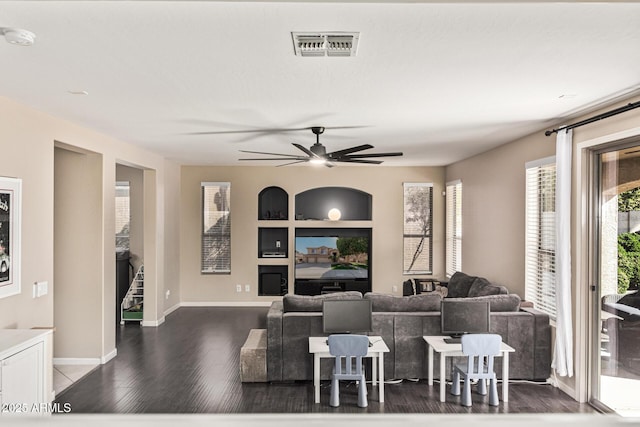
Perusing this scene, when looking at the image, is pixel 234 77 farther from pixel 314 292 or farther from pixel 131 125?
pixel 314 292

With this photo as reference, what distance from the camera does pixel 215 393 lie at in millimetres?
4438

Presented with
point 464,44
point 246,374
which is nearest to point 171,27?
point 464,44

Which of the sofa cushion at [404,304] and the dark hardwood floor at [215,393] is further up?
the sofa cushion at [404,304]

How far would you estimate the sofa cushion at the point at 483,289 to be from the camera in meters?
5.40

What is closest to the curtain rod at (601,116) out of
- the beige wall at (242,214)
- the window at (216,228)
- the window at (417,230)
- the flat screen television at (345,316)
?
the flat screen television at (345,316)

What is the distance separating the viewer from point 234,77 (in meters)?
3.13

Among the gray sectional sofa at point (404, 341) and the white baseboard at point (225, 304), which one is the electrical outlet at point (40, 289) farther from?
the white baseboard at point (225, 304)

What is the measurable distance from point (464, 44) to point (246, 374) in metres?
3.81

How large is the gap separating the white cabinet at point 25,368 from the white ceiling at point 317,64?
1888 mm

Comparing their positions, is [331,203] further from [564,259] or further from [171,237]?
[564,259]

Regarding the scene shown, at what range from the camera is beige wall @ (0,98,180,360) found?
3.89m

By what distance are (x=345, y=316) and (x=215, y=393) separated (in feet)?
4.87

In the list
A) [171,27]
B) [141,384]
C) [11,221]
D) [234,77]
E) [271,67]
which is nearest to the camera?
[171,27]

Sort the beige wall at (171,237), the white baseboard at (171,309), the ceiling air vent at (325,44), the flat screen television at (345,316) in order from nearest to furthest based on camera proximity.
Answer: the ceiling air vent at (325,44) < the flat screen television at (345,316) < the beige wall at (171,237) < the white baseboard at (171,309)
